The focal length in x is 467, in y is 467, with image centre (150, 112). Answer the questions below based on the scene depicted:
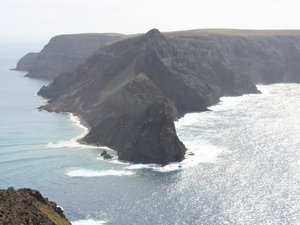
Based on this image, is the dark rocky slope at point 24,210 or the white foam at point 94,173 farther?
the white foam at point 94,173

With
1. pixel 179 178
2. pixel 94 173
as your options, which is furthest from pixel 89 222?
pixel 179 178

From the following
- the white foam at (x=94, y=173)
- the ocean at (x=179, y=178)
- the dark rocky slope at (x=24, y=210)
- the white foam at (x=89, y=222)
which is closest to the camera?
the dark rocky slope at (x=24, y=210)

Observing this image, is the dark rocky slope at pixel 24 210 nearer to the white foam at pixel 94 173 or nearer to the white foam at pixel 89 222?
the white foam at pixel 89 222

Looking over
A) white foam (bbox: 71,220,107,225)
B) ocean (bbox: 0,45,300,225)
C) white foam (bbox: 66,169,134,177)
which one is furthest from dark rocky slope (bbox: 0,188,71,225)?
white foam (bbox: 66,169,134,177)

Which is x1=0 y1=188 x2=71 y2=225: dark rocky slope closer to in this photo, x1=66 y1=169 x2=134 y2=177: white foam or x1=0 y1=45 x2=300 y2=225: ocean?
x1=0 y1=45 x2=300 y2=225: ocean

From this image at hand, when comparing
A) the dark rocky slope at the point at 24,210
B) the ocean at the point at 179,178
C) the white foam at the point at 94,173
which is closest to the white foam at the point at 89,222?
the ocean at the point at 179,178

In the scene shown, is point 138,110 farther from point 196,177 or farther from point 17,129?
point 196,177

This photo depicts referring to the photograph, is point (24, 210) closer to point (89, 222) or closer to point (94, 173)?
point (89, 222)
